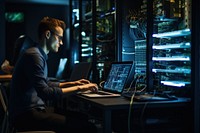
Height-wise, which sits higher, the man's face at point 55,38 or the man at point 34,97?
the man's face at point 55,38

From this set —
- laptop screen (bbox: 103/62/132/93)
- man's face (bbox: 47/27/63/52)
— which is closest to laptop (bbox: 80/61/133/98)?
laptop screen (bbox: 103/62/132/93)

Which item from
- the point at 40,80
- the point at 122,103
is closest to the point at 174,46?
the point at 122,103

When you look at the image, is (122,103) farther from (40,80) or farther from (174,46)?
(174,46)

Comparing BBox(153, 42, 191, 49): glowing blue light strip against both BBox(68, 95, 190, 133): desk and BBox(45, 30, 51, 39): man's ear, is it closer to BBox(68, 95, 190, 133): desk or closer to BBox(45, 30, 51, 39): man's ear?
BBox(68, 95, 190, 133): desk

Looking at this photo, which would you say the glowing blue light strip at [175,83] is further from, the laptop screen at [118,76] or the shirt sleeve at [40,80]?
the shirt sleeve at [40,80]

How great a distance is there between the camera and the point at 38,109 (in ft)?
7.21

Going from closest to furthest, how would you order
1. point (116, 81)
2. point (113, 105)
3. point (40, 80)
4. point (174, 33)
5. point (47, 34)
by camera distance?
point (113, 105) → point (40, 80) → point (47, 34) → point (174, 33) → point (116, 81)

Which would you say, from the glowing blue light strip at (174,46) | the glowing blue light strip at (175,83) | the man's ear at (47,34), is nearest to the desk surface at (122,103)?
the glowing blue light strip at (175,83)

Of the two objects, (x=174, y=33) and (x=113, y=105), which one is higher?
(x=174, y=33)

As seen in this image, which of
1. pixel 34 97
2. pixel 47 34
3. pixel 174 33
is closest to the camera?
pixel 34 97

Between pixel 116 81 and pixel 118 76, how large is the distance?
43mm

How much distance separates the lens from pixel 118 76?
2615 millimetres

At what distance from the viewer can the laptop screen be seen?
251 centimetres

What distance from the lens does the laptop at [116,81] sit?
8.14 feet
